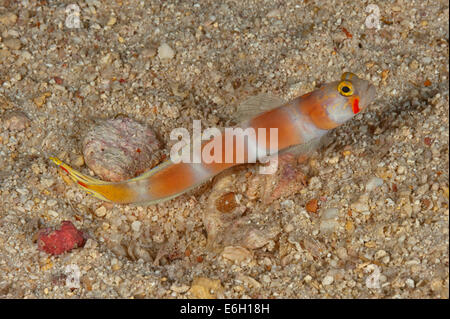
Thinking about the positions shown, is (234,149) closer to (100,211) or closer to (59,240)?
(100,211)

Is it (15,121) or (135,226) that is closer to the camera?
(135,226)

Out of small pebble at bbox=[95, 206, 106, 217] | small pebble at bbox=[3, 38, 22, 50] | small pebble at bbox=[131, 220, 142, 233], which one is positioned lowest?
small pebble at bbox=[131, 220, 142, 233]

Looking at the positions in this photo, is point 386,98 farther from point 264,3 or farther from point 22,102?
point 22,102

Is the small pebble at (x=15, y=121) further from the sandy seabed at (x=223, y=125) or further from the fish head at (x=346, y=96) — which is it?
the fish head at (x=346, y=96)

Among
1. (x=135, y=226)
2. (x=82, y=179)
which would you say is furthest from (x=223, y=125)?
(x=82, y=179)

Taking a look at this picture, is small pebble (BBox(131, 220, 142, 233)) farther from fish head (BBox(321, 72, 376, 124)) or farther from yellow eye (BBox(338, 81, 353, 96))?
yellow eye (BBox(338, 81, 353, 96))

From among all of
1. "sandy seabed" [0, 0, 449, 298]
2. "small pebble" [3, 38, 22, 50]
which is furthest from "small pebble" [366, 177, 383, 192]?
"small pebble" [3, 38, 22, 50]
